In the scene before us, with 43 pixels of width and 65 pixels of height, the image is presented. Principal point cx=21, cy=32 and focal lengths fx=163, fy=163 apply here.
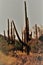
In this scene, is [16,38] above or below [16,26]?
below

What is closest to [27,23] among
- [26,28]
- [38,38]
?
[26,28]

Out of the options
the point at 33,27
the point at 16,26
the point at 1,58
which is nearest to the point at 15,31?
the point at 16,26

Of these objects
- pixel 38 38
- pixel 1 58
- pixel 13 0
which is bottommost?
pixel 1 58

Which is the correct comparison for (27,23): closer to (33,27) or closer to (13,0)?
(33,27)

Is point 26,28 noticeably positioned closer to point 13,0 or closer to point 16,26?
point 16,26

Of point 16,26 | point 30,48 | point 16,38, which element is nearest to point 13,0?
point 16,26

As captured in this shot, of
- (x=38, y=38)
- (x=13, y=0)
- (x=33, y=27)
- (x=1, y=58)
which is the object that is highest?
(x=13, y=0)

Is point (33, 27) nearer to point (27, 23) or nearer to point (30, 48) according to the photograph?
point (27, 23)

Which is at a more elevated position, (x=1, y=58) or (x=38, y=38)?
(x=38, y=38)
